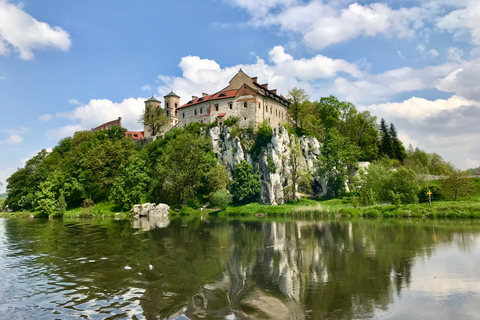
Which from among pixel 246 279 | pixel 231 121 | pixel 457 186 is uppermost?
pixel 231 121

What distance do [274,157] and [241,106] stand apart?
14417 mm

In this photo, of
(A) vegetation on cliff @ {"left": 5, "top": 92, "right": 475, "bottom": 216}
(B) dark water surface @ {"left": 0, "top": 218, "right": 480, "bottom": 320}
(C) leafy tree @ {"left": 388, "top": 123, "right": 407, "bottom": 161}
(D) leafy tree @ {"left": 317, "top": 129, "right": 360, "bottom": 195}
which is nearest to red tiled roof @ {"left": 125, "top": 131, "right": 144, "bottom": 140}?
(A) vegetation on cliff @ {"left": 5, "top": 92, "right": 475, "bottom": 216}

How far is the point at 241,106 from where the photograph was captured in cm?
6575

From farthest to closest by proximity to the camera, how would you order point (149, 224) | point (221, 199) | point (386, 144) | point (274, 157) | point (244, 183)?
point (386, 144)
point (274, 157)
point (244, 183)
point (221, 199)
point (149, 224)

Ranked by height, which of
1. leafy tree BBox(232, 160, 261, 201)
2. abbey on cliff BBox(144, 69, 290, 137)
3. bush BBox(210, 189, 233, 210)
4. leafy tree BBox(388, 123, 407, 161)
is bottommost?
bush BBox(210, 189, 233, 210)

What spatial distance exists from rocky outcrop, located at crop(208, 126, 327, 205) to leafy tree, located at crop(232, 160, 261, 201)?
1.80 metres

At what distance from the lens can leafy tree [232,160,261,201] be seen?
57.1m

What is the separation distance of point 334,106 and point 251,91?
21506 millimetres

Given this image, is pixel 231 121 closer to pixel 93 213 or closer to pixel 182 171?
pixel 182 171

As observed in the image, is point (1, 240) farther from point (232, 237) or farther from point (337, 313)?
point (337, 313)

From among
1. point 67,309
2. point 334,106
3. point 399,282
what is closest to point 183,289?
point 67,309

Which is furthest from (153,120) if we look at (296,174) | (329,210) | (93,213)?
(329,210)

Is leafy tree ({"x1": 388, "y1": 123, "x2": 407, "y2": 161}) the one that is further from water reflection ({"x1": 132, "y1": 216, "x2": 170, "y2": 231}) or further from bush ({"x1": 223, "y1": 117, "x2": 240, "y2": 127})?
water reflection ({"x1": 132, "y1": 216, "x2": 170, "y2": 231})

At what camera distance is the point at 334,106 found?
236 feet
